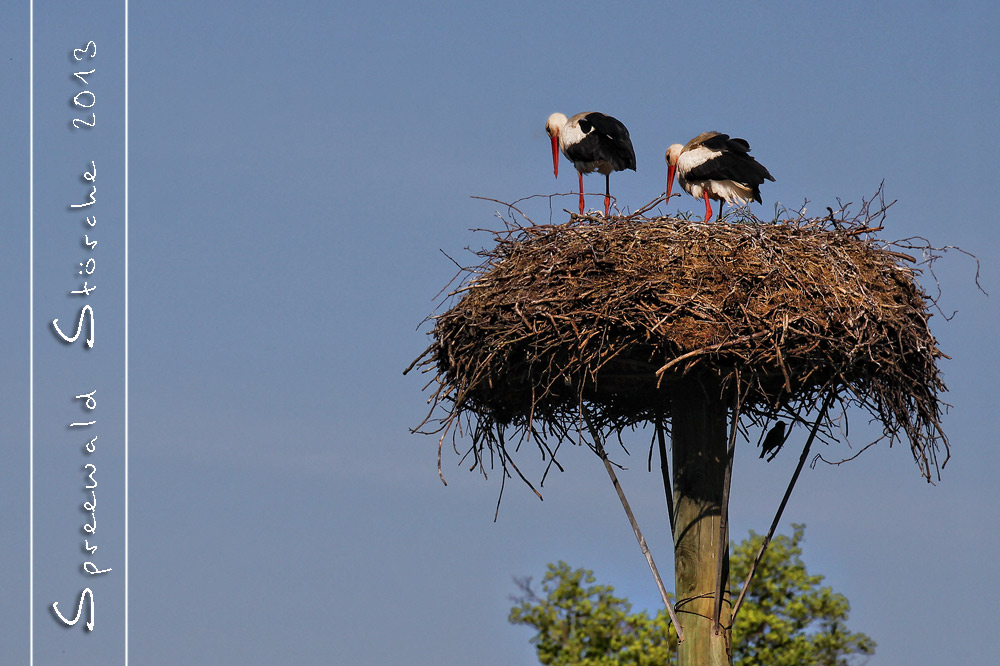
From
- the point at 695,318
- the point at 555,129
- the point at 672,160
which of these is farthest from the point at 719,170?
the point at 695,318

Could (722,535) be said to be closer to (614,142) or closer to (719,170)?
(719,170)

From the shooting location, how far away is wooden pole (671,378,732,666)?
28.4ft

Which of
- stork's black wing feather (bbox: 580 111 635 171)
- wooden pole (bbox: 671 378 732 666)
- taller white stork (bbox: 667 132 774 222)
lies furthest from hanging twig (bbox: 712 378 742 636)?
stork's black wing feather (bbox: 580 111 635 171)

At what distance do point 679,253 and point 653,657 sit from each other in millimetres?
8154

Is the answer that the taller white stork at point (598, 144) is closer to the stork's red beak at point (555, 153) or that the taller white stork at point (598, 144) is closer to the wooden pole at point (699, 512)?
the stork's red beak at point (555, 153)

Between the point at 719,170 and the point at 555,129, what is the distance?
6.91ft

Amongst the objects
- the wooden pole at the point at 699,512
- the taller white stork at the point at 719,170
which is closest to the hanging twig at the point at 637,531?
the wooden pole at the point at 699,512

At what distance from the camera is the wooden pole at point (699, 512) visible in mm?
8648

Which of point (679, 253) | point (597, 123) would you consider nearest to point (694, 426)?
point (679, 253)

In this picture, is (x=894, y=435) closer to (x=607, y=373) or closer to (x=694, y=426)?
(x=694, y=426)

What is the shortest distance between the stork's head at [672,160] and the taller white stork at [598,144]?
352 mm

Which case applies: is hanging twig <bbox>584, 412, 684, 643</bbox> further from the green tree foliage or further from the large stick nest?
the green tree foliage

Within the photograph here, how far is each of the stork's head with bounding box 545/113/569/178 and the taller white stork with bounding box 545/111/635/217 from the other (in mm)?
360

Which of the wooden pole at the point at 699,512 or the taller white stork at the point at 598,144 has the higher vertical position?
the taller white stork at the point at 598,144
